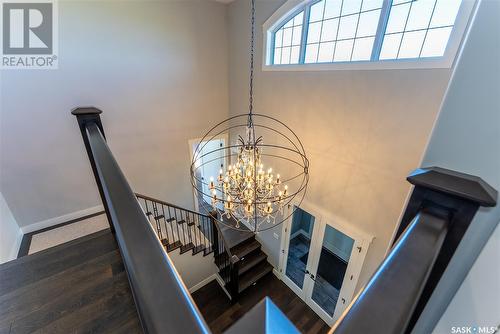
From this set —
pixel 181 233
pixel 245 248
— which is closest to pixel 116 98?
pixel 181 233

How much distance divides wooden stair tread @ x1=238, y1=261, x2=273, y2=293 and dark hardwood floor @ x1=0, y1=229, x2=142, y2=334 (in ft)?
10.4

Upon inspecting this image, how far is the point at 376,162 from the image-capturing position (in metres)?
2.72

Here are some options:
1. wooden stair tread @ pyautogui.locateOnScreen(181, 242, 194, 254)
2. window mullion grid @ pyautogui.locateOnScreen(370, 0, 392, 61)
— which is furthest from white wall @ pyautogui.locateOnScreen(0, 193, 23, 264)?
window mullion grid @ pyautogui.locateOnScreen(370, 0, 392, 61)

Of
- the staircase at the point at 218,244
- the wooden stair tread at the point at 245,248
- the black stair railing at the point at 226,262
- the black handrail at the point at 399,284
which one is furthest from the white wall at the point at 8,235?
the black handrail at the point at 399,284

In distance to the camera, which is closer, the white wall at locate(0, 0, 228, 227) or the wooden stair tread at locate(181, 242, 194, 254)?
the white wall at locate(0, 0, 228, 227)

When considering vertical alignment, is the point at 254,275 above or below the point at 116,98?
below

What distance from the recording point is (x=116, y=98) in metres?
3.72

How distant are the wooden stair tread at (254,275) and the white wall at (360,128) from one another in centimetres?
218

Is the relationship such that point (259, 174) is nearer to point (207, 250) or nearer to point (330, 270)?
point (207, 250)

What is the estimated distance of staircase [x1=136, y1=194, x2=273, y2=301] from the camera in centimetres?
397

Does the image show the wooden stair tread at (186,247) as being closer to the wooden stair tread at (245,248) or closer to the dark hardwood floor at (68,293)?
the wooden stair tread at (245,248)

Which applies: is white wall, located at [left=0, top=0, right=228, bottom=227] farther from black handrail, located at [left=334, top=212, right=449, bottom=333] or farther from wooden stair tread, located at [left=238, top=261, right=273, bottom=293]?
black handrail, located at [left=334, top=212, right=449, bottom=333]

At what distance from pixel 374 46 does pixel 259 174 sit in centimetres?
216

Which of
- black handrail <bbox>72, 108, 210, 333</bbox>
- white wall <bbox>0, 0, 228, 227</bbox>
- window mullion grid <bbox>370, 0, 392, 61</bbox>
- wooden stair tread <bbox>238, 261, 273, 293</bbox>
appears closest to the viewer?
black handrail <bbox>72, 108, 210, 333</bbox>
